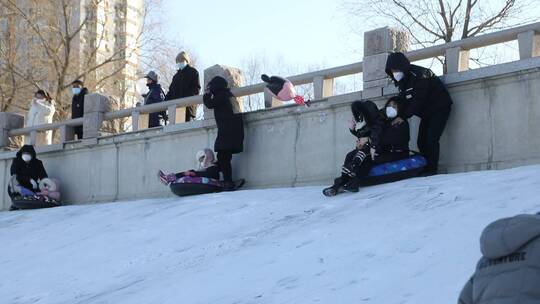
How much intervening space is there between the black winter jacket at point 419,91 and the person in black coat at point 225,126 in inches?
121

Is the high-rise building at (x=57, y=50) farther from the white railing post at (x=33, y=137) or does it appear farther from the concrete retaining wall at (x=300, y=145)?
the concrete retaining wall at (x=300, y=145)

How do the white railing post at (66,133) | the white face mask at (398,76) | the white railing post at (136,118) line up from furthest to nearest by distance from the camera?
the white railing post at (66,133) → the white railing post at (136,118) → the white face mask at (398,76)

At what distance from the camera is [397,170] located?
9.02 metres

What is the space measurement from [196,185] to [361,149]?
3365 mm

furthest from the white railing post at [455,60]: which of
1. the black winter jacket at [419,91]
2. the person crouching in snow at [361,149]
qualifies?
the person crouching in snow at [361,149]

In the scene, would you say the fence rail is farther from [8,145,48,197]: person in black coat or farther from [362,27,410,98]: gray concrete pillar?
[8,145,48,197]: person in black coat

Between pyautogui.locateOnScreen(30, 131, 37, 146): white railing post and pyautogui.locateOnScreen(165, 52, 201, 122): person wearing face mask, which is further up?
pyautogui.locateOnScreen(165, 52, 201, 122): person wearing face mask

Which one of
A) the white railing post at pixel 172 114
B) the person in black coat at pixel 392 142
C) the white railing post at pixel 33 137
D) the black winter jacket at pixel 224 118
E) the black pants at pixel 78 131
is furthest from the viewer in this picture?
the white railing post at pixel 33 137

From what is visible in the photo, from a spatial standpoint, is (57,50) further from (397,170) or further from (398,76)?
(397,170)

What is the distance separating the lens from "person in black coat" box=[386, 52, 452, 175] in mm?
9117

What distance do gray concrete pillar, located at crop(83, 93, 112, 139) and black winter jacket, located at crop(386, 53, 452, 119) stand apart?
7.24 meters

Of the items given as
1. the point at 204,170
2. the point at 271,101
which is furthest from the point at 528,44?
the point at 204,170

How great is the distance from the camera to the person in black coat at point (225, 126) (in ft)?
37.6

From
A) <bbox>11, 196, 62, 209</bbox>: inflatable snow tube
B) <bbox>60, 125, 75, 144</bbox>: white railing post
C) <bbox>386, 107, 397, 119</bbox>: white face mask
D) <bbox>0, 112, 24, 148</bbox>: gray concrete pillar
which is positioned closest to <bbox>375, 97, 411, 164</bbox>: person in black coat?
<bbox>386, 107, 397, 119</bbox>: white face mask
